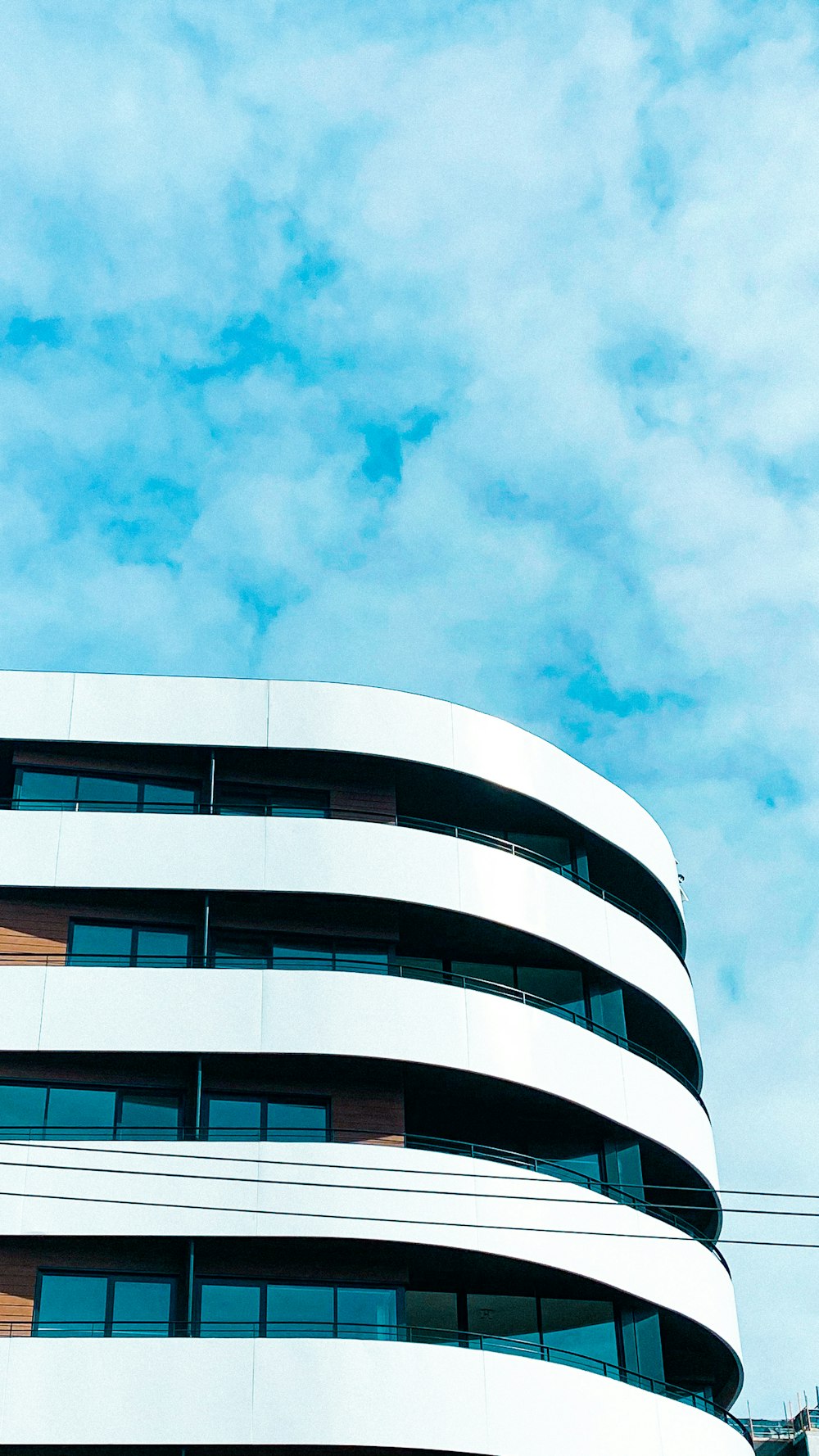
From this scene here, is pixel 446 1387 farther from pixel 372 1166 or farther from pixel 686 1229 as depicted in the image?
pixel 686 1229

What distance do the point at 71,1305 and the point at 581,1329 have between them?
9.04m

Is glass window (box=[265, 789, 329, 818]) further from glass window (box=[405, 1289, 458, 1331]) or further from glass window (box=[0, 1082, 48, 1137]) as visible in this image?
glass window (box=[405, 1289, 458, 1331])

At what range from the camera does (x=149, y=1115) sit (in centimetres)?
2642

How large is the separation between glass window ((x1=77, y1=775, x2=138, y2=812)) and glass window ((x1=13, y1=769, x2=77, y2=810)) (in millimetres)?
169

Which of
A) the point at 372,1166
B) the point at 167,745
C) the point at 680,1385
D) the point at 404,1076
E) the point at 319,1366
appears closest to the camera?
the point at 319,1366

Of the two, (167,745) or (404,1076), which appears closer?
(404,1076)

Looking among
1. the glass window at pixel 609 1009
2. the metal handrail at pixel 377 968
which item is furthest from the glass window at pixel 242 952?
the glass window at pixel 609 1009

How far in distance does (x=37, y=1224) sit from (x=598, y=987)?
12.0 m

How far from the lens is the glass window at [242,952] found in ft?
92.5

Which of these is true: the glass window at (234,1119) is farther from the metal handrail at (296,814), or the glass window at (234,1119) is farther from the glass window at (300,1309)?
the metal handrail at (296,814)

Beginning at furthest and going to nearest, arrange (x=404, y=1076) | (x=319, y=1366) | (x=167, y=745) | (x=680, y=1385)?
(x=680, y=1385) → (x=167, y=745) → (x=404, y=1076) → (x=319, y=1366)

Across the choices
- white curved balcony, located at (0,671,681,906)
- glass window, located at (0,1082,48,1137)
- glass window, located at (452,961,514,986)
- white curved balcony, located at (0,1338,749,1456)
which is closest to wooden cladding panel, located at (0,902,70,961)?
glass window, located at (0,1082,48,1137)

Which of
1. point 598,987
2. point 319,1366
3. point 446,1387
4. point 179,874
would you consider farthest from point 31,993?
point 598,987

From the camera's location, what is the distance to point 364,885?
92.0ft
